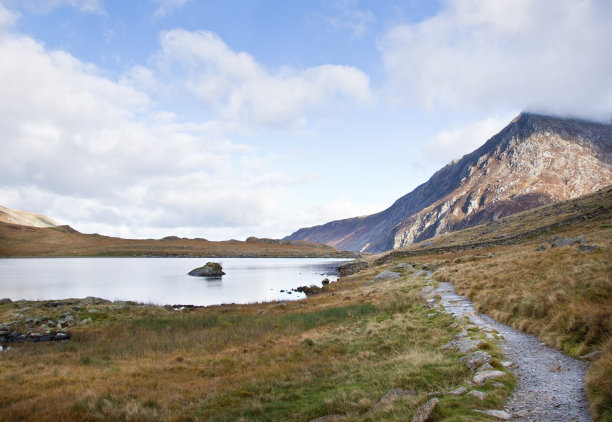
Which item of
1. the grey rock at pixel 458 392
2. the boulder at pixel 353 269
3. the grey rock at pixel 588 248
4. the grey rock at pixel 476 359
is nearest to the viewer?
the grey rock at pixel 458 392

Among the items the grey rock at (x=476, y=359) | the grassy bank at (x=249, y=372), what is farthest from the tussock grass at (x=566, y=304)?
the grey rock at (x=476, y=359)

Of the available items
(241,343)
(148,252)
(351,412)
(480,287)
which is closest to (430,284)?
(480,287)

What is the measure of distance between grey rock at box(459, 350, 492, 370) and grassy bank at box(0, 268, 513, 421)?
36 cm

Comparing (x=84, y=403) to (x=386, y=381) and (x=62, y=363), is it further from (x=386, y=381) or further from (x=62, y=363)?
(x=386, y=381)

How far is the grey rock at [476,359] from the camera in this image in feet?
34.6

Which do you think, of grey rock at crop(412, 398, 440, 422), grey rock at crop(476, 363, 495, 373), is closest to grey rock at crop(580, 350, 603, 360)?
grey rock at crop(476, 363, 495, 373)

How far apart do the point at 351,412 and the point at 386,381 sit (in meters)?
2.44

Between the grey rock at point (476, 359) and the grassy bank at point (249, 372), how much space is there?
359 millimetres

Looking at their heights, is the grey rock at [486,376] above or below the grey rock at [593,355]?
below

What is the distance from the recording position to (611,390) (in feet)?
22.0

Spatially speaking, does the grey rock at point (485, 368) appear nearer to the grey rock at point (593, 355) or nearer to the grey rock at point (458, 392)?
the grey rock at point (458, 392)

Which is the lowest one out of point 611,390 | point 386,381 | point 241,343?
point 241,343

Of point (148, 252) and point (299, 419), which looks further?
point (148, 252)

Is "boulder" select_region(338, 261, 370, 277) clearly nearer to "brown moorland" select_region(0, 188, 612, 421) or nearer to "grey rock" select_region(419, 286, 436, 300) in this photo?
"grey rock" select_region(419, 286, 436, 300)
